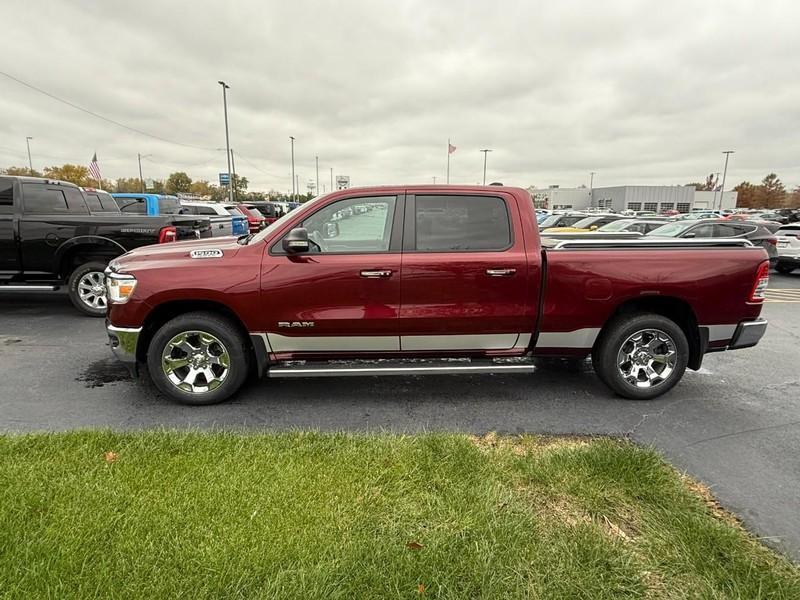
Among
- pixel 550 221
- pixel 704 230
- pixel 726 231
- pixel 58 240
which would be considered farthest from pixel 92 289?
pixel 550 221

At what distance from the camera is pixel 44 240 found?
22.9 feet

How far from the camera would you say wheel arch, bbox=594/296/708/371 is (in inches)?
167

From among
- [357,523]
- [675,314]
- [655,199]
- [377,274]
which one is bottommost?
[357,523]

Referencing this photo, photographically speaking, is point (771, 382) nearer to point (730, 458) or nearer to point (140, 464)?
point (730, 458)

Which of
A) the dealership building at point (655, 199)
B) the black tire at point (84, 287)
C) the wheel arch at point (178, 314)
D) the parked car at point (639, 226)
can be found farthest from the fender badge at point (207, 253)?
the dealership building at point (655, 199)

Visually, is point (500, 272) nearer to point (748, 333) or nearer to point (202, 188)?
point (748, 333)

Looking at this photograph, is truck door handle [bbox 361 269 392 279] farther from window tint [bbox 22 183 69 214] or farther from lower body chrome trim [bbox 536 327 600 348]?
window tint [bbox 22 183 69 214]

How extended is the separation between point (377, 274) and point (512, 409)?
173 centimetres

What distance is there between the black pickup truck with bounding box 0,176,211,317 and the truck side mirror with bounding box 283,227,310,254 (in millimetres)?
4299

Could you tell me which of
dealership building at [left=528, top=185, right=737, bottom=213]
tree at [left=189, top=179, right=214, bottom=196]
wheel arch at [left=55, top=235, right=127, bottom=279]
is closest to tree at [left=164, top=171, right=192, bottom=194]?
tree at [left=189, top=179, right=214, bottom=196]

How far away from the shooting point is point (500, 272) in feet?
13.1

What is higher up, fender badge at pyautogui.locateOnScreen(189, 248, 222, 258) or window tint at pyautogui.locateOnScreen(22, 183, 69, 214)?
window tint at pyautogui.locateOnScreen(22, 183, 69, 214)

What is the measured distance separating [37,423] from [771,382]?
698cm

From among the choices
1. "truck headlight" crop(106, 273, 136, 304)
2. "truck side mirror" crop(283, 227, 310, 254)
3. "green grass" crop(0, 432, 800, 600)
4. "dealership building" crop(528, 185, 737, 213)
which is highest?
"dealership building" crop(528, 185, 737, 213)
